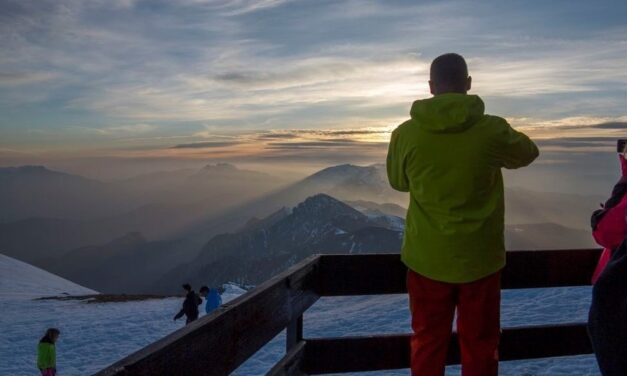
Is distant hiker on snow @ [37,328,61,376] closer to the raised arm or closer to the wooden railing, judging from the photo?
the wooden railing

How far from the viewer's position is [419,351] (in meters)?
3.77

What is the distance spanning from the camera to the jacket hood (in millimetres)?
3580

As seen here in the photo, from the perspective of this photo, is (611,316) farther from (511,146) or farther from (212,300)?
(212,300)

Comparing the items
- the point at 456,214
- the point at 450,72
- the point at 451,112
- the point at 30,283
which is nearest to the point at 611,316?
the point at 456,214

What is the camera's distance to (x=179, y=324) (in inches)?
1072

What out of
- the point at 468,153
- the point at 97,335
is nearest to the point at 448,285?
the point at 468,153

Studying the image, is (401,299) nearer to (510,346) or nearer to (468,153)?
(510,346)

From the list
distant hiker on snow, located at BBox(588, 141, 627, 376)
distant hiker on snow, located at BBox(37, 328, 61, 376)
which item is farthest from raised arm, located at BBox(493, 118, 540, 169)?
distant hiker on snow, located at BBox(37, 328, 61, 376)

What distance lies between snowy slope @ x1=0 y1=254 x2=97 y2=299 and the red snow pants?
6338 centimetres

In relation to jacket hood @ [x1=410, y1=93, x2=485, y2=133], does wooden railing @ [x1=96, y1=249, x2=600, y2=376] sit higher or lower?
lower

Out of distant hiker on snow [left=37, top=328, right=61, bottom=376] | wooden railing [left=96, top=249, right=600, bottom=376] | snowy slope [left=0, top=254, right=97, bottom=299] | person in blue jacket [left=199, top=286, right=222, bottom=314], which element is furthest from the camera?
snowy slope [left=0, top=254, right=97, bottom=299]

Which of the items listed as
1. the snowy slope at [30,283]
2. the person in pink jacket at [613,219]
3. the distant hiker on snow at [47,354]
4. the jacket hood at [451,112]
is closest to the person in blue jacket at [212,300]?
the distant hiker on snow at [47,354]

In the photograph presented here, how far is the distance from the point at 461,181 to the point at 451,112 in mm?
415

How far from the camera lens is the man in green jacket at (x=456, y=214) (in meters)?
3.61
